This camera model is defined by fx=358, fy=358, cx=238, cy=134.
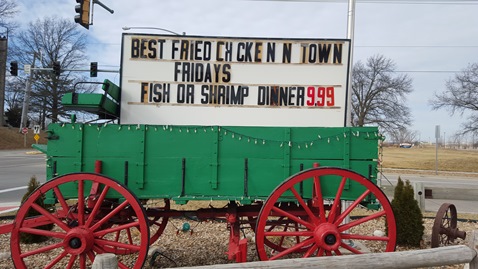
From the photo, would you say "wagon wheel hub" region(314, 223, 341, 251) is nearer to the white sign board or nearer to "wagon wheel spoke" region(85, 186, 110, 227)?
the white sign board

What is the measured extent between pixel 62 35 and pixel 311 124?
50.7 metres

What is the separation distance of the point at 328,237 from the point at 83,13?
10630mm

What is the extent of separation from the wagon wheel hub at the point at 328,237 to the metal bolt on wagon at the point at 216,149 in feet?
0.04

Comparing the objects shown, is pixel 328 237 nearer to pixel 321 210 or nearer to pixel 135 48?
pixel 321 210

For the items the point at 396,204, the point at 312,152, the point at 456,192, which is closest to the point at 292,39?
the point at 312,152

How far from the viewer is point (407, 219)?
210 inches

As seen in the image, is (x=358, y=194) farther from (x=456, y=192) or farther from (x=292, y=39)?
(x=456, y=192)

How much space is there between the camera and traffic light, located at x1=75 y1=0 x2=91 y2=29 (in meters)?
10.9

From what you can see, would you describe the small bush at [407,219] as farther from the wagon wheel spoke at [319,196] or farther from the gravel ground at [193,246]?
the wagon wheel spoke at [319,196]

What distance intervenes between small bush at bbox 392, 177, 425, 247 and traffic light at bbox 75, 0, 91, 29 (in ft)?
33.4

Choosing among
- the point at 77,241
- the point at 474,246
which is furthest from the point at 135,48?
the point at 474,246

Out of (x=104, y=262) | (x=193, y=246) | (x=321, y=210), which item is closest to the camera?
(x=104, y=262)

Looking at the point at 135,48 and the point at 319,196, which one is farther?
the point at 135,48

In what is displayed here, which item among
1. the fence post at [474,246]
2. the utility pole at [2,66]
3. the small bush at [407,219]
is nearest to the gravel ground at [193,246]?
the small bush at [407,219]
